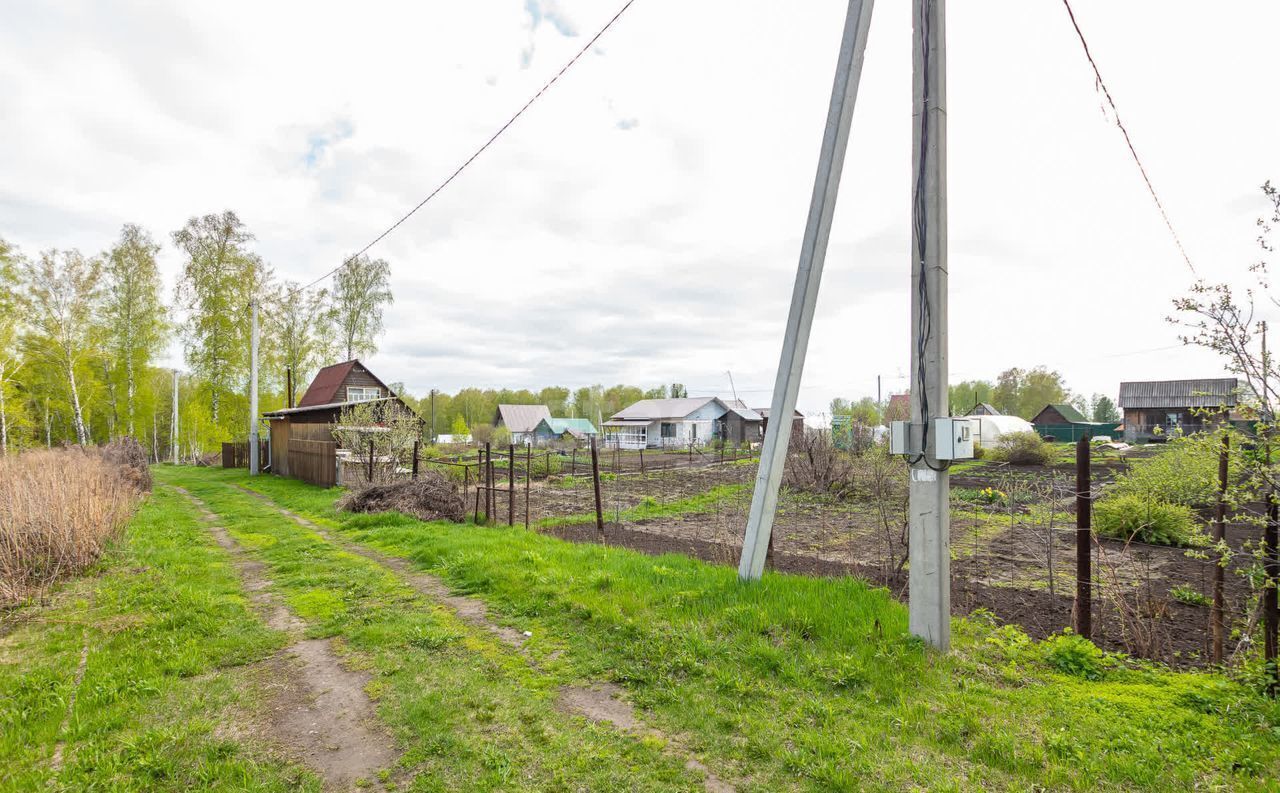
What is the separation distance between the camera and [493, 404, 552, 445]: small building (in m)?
59.8

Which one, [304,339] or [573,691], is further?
[304,339]

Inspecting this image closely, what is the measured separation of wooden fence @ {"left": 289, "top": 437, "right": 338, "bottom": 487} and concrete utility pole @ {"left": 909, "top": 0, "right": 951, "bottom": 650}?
54.7 feet

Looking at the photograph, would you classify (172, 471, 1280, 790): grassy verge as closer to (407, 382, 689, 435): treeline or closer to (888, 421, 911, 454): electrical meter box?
(888, 421, 911, 454): electrical meter box

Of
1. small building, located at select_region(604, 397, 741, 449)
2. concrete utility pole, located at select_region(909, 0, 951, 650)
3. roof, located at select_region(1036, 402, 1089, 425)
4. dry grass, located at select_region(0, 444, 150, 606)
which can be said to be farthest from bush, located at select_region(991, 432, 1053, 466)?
dry grass, located at select_region(0, 444, 150, 606)

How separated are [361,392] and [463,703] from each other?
2814 centimetres

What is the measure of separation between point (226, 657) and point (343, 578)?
240cm

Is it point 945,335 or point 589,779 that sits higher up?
point 945,335

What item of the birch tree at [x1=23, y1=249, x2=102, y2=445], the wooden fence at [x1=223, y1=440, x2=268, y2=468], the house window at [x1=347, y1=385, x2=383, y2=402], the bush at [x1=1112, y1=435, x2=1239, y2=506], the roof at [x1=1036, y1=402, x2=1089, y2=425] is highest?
the birch tree at [x1=23, y1=249, x2=102, y2=445]

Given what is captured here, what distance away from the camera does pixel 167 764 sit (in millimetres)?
3016

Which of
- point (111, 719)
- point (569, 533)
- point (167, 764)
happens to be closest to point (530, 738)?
point (167, 764)

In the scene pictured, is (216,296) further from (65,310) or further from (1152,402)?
(1152,402)

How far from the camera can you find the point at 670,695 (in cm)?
377

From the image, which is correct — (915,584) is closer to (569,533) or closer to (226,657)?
(226,657)

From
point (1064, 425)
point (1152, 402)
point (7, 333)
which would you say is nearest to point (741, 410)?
point (1064, 425)
